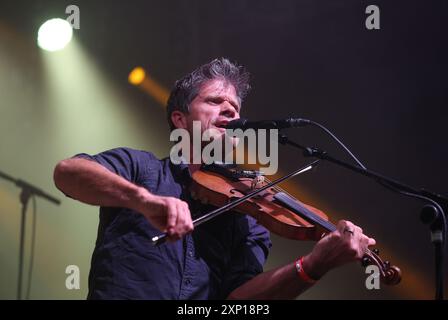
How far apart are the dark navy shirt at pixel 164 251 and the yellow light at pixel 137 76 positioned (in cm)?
156

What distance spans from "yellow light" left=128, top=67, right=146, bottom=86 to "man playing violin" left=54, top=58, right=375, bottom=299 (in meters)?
1.41

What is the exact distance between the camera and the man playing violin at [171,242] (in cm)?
181

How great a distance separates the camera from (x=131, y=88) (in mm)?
3746

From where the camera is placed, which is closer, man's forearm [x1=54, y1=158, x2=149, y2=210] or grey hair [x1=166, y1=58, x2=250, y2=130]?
man's forearm [x1=54, y1=158, x2=149, y2=210]

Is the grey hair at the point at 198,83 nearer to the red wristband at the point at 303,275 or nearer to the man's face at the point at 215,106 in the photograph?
the man's face at the point at 215,106

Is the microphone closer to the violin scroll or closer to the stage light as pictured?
the violin scroll

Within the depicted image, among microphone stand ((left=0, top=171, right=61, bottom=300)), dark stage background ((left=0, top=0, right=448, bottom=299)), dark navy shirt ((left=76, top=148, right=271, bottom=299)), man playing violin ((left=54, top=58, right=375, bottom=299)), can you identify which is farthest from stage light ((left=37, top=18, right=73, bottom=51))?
dark navy shirt ((left=76, top=148, right=271, bottom=299))

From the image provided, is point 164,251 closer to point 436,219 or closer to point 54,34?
point 436,219

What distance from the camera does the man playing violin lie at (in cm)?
181

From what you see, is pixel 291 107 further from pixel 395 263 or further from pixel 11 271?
pixel 11 271

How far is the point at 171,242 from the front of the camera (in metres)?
1.73

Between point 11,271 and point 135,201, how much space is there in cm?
211

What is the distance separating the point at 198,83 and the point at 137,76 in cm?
131

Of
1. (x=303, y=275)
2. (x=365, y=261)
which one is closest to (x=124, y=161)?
(x=303, y=275)
